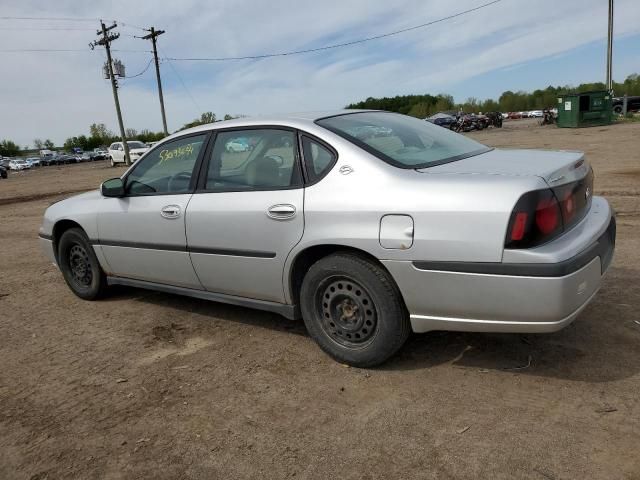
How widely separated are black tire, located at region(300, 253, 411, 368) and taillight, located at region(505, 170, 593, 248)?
75 cm

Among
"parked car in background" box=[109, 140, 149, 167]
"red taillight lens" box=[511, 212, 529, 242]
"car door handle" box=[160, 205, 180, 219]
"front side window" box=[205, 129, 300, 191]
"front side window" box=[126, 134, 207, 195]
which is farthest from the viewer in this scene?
"parked car in background" box=[109, 140, 149, 167]

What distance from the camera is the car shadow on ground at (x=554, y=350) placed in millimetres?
3068

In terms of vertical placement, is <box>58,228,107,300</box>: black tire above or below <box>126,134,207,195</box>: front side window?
below

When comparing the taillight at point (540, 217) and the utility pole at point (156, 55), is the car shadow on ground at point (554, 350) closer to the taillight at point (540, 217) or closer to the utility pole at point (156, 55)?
the taillight at point (540, 217)

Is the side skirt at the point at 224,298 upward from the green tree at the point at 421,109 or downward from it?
downward

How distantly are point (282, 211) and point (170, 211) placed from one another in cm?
107

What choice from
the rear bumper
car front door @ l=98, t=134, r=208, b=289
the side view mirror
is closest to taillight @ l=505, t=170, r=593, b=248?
the rear bumper

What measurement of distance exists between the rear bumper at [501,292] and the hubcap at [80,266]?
326cm

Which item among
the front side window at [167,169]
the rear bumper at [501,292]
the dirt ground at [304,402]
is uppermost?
the front side window at [167,169]

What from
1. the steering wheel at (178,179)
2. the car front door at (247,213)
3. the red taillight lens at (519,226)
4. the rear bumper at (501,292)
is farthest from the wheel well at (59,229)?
the red taillight lens at (519,226)

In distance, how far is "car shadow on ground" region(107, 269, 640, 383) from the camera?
A: 307cm

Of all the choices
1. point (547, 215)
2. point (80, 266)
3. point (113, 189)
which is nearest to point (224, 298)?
point (113, 189)

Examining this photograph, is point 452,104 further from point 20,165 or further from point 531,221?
point 531,221

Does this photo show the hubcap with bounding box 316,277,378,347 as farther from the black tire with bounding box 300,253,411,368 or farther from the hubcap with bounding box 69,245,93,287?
the hubcap with bounding box 69,245,93,287
